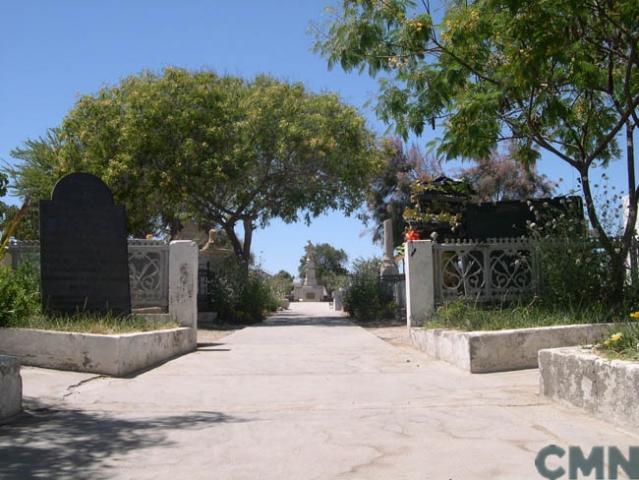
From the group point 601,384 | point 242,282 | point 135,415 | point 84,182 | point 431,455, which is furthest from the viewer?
point 242,282

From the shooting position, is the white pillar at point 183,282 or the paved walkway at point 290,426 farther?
the white pillar at point 183,282

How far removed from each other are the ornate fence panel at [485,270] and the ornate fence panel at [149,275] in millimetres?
4844

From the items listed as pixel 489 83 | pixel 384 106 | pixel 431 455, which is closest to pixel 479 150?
pixel 489 83

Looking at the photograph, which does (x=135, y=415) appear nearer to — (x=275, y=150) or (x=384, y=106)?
(x=384, y=106)

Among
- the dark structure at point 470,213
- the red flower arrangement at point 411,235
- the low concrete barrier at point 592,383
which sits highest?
the dark structure at point 470,213

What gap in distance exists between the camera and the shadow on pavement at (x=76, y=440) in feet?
13.5

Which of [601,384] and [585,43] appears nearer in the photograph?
[601,384]

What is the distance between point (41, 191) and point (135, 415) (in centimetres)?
2076

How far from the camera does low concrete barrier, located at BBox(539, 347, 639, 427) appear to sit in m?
4.92

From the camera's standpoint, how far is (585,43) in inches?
387

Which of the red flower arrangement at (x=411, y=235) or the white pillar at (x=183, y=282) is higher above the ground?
the red flower arrangement at (x=411, y=235)

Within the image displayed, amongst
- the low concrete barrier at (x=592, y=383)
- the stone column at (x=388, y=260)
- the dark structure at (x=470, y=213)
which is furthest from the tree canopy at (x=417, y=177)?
→ the low concrete barrier at (x=592, y=383)

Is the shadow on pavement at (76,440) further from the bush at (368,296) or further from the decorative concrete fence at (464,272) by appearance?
the bush at (368,296)

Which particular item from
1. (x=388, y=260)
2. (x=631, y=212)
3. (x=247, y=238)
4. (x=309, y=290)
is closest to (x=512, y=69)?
(x=631, y=212)
